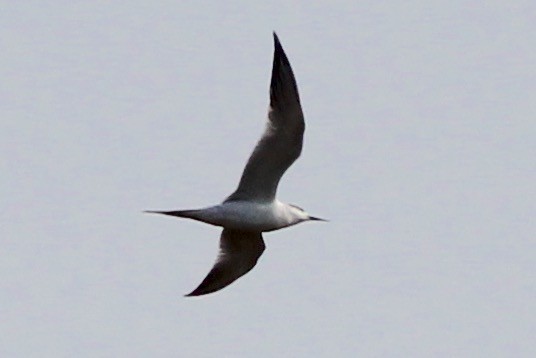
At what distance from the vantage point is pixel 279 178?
1561 centimetres

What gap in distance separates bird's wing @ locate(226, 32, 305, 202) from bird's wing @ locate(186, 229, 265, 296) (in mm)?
1003

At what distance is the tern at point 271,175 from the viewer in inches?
590

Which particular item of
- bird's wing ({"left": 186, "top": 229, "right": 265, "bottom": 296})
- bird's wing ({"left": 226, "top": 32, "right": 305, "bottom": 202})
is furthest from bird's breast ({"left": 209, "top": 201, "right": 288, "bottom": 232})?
bird's wing ({"left": 186, "top": 229, "right": 265, "bottom": 296})

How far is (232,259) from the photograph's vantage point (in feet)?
54.9

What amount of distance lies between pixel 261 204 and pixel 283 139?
883mm

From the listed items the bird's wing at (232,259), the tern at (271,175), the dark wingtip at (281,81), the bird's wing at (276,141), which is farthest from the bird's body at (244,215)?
the dark wingtip at (281,81)

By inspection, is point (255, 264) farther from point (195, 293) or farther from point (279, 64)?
point (279, 64)

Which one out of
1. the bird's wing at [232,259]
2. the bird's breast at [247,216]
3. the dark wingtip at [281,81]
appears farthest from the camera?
the bird's wing at [232,259]

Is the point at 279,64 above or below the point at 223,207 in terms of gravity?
above

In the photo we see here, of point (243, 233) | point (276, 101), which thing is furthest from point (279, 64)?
point (243, 233)

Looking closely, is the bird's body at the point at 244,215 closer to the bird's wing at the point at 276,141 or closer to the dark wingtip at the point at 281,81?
the bird's wing at the point at 276,141

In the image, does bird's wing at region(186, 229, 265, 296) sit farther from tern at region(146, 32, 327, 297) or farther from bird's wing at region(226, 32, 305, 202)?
bird's wing at region(226, 32, 305, 202)

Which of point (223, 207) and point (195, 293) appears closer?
point (223, 207)

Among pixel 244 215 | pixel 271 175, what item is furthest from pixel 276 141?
pixel 244 215
